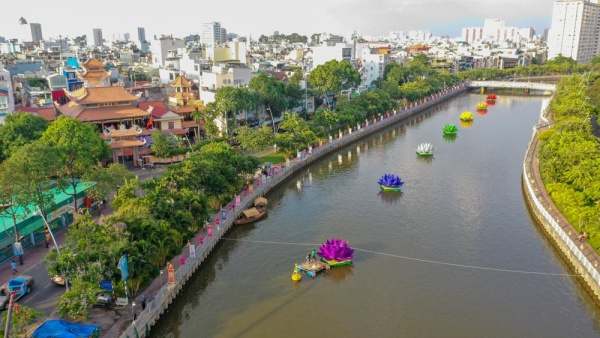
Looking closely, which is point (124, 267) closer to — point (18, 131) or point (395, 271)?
point (395, 271)

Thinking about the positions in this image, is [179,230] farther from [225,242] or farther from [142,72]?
[142,72]

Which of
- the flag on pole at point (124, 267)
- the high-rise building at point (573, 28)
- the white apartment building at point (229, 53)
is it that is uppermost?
the high-rise building at point (573, 28)

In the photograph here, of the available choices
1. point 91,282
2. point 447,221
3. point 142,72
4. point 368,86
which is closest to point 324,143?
point 447,221

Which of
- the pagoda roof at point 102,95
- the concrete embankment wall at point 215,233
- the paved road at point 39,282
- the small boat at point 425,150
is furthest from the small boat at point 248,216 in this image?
the small boat at point 425,150

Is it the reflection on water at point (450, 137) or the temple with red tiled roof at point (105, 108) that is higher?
the temple with red tiled roof at point (105, 108)

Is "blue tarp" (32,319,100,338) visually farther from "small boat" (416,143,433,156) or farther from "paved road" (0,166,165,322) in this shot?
"small boat" (416,143,433,156)

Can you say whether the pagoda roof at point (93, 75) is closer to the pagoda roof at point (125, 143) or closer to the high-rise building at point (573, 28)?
the pagoda roof at point (125, 143)

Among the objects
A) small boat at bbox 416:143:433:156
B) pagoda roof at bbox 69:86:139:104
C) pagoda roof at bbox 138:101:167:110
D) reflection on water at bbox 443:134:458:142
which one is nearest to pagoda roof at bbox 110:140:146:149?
pagoda roof at bbox 69:86:139:104
